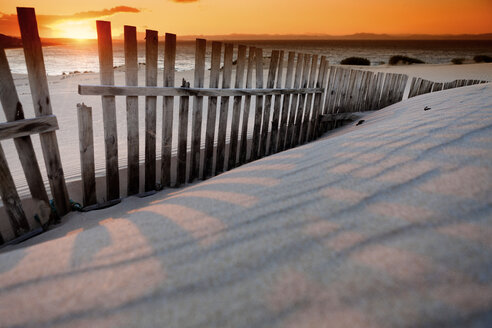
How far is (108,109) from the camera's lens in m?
2.69

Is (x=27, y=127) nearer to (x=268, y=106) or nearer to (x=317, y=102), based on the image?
(x=268, y=106)

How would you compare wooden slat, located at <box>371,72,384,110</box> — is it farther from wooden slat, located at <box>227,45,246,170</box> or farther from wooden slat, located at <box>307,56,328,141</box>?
wooden slat, located at <box>227,45,246,170</box>

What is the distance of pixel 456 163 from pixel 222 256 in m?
1.24

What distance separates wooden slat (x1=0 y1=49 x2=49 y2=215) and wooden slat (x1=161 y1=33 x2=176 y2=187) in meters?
1.20

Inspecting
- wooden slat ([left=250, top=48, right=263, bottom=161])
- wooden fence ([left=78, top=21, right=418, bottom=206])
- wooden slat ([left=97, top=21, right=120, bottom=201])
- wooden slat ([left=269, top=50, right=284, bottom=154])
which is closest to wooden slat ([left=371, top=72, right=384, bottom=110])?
wooden fence ([left=78, top=21, right=418, bottom=206])

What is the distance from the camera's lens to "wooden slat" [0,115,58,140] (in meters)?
2.11

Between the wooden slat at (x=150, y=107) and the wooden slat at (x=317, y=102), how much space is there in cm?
324

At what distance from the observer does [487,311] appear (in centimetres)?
71

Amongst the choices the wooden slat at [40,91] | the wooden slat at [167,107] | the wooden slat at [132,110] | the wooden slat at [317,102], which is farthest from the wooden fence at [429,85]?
the wooden slat at [40,91]

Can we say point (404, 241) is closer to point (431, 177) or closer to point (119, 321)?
point (431, 177)

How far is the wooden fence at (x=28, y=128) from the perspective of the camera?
6.93 ft

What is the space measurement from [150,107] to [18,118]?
112 centimetres

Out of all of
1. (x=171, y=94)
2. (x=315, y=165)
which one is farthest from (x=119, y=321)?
(x=171, y=94)

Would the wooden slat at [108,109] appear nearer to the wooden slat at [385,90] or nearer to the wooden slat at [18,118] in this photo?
the wooden slat at [18,118]
